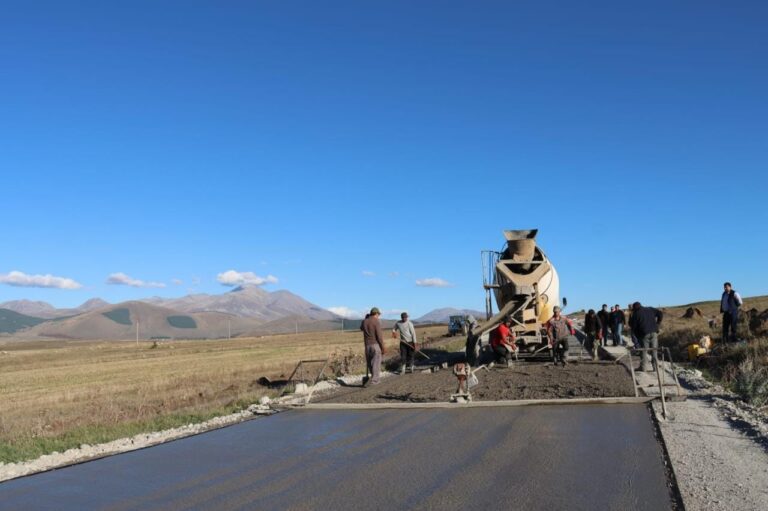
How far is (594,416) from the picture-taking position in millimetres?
10320

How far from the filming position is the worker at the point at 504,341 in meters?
18.1

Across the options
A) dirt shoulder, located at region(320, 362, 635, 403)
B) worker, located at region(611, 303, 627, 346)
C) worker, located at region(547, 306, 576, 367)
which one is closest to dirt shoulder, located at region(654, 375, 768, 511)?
dirt shoulder, located at region(320, 362, 635, 403)

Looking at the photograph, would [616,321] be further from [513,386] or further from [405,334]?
[513,386]

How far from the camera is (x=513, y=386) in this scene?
14031 millimetres

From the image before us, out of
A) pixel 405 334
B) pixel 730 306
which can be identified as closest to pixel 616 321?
pixel 730 306

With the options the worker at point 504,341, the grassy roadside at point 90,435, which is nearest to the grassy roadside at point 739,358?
the worker at point 504,341

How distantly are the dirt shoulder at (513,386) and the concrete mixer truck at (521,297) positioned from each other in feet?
3.82

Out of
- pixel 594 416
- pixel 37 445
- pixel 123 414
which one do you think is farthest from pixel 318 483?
pixel 123 414

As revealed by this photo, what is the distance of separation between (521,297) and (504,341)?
4.34ft

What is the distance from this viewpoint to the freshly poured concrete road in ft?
20.6

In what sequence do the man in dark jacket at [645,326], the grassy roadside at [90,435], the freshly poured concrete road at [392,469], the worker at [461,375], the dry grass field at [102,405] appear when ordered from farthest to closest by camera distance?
the man in dark jacket at [645,326] < the worker at [461,375] < the dry grass field at [102,405] < the grassy roadside at [90,435] < the freshly poured concrete road at [392,469]

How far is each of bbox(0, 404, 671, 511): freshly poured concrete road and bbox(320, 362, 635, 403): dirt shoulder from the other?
2.07 m

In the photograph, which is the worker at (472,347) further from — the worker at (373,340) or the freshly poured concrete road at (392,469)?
the freshly poured concrete road at (392,469)

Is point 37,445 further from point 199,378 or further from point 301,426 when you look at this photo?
point 199,378
